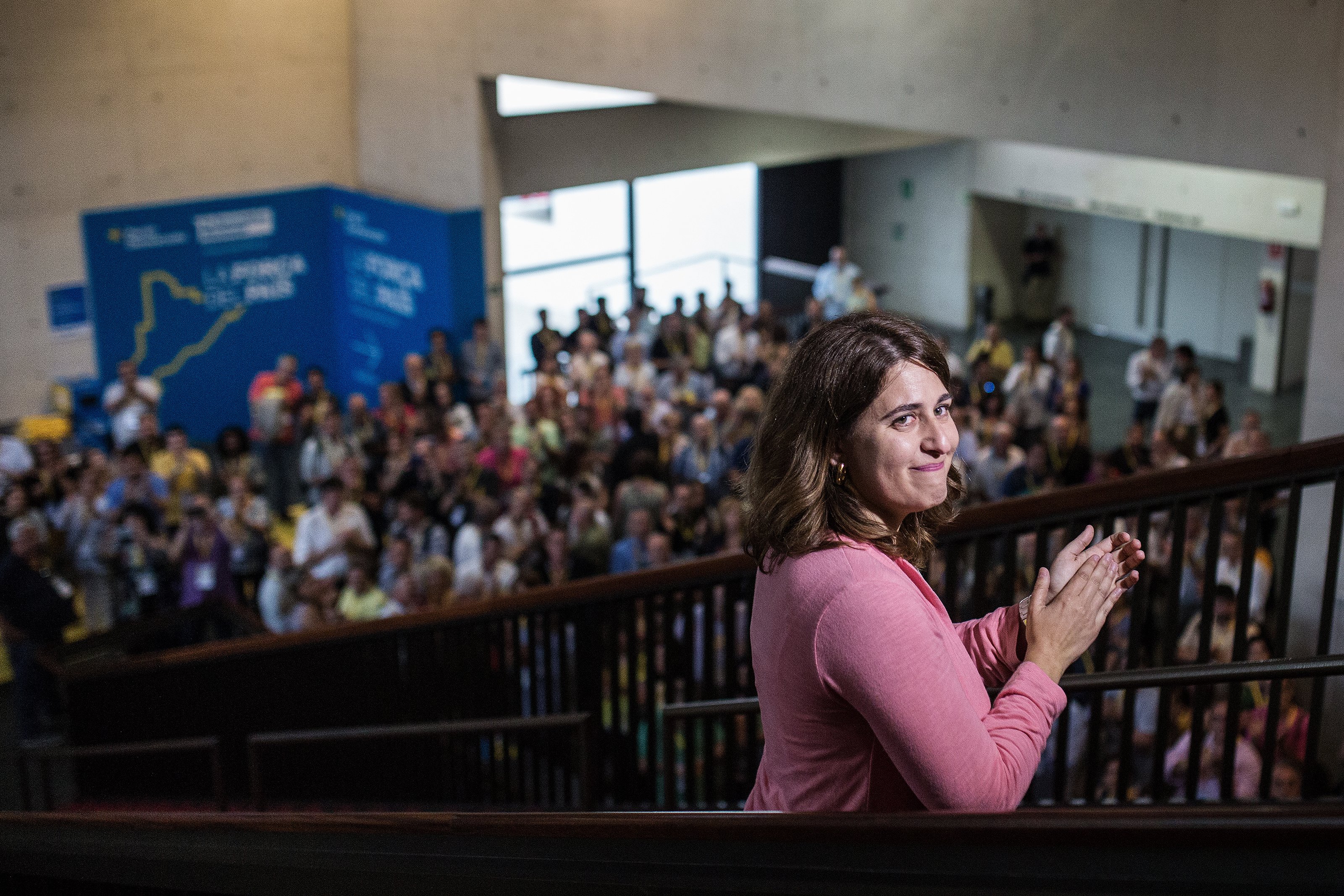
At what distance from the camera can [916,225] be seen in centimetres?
1936

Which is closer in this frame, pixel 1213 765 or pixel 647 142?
pixel 1213 765

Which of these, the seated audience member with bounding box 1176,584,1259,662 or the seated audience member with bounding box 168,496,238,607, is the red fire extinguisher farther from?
the seated audience member with bounding box 168,496,238,607

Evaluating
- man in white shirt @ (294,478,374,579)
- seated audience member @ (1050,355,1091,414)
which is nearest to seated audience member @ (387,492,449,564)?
man in white shirt @ (294,478,374,579)

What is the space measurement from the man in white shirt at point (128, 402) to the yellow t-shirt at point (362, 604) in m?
5.09

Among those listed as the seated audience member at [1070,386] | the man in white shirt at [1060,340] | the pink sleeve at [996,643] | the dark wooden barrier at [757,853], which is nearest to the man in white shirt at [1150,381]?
the man in white shirt at [1060,340]

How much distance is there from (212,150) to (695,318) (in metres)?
5.48

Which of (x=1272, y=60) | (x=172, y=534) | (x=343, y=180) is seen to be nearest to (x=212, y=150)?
(x=343, y=180)

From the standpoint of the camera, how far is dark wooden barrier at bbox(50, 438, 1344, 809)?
2895 millimetres

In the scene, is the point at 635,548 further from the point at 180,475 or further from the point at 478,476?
the point at 180,475

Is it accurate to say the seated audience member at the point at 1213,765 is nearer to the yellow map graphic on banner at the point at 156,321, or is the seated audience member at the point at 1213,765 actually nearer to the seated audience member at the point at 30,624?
the seated audience member at the point at 30,624

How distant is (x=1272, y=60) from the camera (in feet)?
24.0

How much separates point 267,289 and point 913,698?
13862mm

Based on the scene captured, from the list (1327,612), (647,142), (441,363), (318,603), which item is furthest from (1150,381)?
(1327,612)

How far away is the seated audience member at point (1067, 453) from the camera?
29.8 feet
